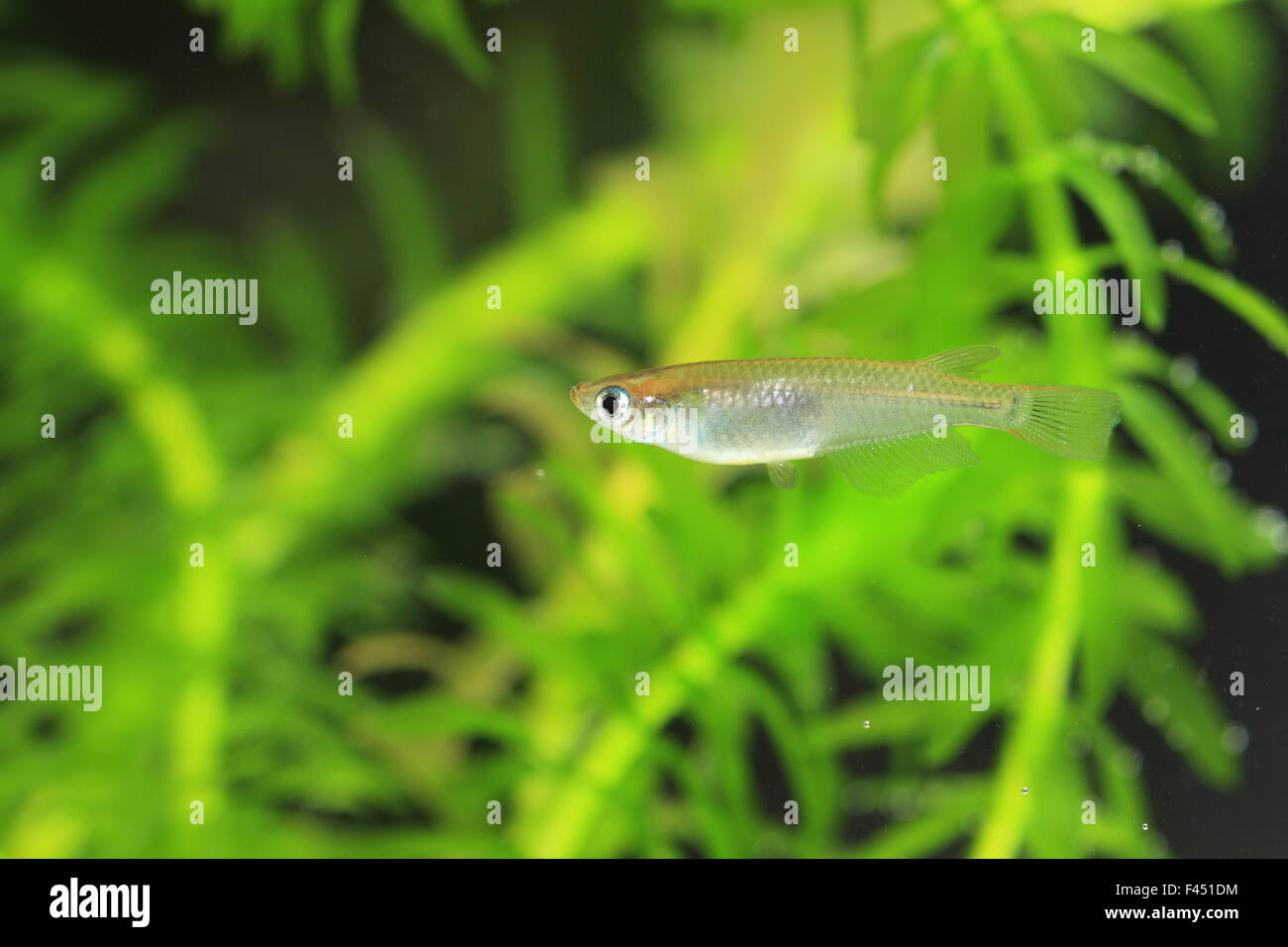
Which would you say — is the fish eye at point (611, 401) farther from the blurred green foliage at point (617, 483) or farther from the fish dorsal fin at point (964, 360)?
the blurred green foliage at point (617, 483)

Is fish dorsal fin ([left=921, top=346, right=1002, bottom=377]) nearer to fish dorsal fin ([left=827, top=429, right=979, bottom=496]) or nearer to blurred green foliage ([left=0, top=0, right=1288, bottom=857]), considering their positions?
fish dorsal fin ([left=827, top=429, right=979, bottom=496])

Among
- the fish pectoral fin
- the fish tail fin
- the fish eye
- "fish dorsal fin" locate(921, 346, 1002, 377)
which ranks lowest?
the fish pectoral fin

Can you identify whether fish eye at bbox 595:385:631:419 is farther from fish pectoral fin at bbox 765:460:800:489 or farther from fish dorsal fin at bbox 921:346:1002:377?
fish dorsal fin at bbox 921:346:1002:377

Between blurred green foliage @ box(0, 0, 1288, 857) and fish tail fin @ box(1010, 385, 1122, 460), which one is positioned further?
blurred green foliage @ box(0, 0, 1288, 857)

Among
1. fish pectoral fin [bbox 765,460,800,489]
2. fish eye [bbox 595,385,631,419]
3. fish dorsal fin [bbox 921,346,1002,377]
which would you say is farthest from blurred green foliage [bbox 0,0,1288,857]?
fish eye [bbox 595,385,631,419]

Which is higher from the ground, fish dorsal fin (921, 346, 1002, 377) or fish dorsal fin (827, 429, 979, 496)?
fish dorsal fin (921, 346, 1002, 377)

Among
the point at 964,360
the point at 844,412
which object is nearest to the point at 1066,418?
the point at 964,360

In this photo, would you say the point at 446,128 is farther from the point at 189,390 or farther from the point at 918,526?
the point at 918,526
